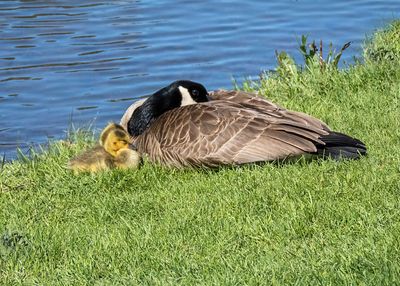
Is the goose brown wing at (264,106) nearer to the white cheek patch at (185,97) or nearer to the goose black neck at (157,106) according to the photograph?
the white cheek patch at (185,97)

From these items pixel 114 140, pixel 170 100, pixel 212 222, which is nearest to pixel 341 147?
pixel 212 222

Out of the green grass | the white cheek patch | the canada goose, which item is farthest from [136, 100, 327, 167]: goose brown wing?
the white cheek patch

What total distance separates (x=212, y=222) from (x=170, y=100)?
257 cm

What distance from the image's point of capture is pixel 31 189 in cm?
794

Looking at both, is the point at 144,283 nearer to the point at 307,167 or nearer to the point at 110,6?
the point at 307,167

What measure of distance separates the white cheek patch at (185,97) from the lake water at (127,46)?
2.95m

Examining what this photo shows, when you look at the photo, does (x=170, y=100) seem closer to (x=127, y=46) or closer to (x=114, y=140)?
(x=114, y=140)

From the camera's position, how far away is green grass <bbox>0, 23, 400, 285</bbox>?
5616 mm

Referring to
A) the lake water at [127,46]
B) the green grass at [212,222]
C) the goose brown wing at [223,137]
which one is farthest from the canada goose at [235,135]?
the lake water at [127,46]

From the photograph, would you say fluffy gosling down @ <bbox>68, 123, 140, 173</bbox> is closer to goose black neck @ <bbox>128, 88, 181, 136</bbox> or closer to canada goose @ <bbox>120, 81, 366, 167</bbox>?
canada goose @ <bbox>120, 81, 366, 167</bbox>

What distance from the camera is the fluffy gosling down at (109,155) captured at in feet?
26.5

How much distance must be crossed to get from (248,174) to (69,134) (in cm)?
292

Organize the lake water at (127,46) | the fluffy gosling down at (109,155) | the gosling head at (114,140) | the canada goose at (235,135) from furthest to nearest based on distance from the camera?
the lake water at (127,46) < the gosling head at (114,140) < the fluffy gosling down at (109,155) < the canada goose at (235,135)

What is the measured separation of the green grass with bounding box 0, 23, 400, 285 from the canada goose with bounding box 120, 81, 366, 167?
137 millimetres
